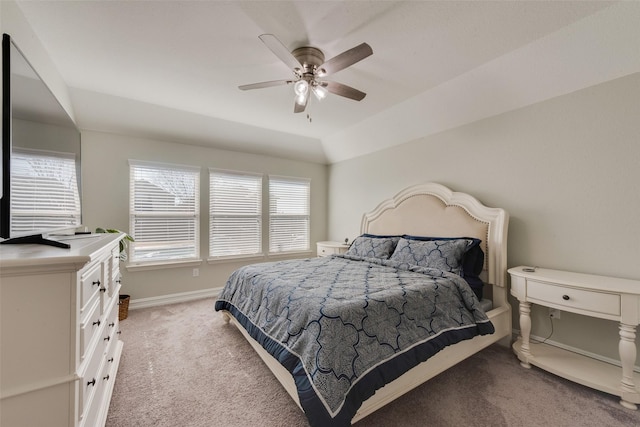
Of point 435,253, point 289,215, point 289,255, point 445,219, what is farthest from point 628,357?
point 289,215

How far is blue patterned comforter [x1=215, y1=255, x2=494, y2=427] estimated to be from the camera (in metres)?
1.34

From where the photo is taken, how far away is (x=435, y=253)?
102 inches

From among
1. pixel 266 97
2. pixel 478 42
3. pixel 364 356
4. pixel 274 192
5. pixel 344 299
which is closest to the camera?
pixel 364 356

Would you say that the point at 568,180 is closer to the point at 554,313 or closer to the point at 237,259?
the point at 554,313

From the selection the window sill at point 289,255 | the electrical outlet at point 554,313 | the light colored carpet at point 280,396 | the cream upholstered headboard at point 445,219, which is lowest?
the light colored carpet at point 280,396

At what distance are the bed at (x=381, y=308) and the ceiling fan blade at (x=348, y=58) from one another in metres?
1.65

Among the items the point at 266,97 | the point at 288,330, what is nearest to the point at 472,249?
the point at 288,330

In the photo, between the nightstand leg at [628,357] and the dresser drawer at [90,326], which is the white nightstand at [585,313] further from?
the dresser drawer at [90,326]

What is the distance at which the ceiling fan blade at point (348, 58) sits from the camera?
1710 mm

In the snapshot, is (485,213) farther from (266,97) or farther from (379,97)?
(266,97)

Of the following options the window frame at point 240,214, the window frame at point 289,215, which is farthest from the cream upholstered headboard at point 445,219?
the window frame at point 240,214

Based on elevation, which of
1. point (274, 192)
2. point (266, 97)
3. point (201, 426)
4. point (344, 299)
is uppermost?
point (266, 97)

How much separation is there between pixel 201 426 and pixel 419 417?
52.2 inches

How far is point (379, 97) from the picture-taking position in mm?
3061
